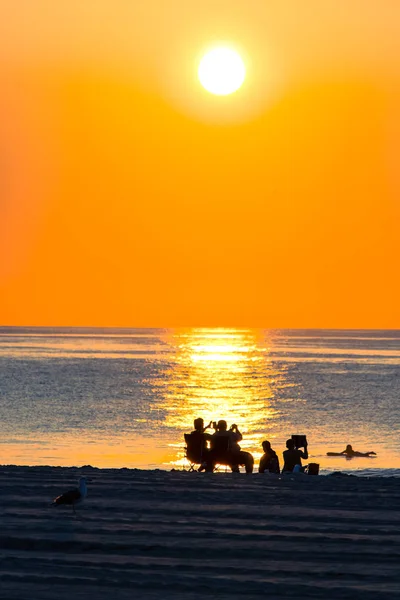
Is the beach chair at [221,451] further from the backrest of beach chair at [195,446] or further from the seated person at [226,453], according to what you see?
the backrest of beach chair at [195,446]

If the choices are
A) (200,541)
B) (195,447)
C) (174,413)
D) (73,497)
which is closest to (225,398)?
(174,413)

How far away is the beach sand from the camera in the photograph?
24.6ft

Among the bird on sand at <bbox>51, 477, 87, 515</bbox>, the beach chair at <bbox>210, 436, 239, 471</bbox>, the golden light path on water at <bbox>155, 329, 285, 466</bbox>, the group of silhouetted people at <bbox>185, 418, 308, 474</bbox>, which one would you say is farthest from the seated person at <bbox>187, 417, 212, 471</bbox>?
the golden light path on water at <bbox>155, 329, 285, 466</bbox>

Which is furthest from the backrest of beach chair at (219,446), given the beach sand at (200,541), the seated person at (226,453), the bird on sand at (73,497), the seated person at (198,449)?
the bird on sand at (73,497)

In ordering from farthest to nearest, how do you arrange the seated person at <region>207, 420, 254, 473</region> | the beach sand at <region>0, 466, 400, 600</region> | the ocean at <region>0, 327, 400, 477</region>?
the ocean at <region>0, 327, 400, 477</region>
the seated person at <region>207, 420, 254, 473</region>
the beach sand at <region>0, 466, 400, 600</region>

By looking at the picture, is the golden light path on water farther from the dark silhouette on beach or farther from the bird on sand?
the bird on sand

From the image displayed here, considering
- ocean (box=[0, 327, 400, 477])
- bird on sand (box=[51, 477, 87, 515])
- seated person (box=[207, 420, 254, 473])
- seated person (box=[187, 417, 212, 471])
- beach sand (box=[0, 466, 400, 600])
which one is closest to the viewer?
beach sand (box=[0, 466, 400, 600])

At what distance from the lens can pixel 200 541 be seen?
903 centimetres

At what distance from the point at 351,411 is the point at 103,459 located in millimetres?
27452

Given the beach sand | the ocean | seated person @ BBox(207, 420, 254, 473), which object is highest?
the ocean

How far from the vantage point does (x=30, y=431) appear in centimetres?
3712

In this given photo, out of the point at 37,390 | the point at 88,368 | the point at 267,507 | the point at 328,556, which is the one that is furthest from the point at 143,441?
the point at 88,368

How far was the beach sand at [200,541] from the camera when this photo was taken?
7492 millimetres

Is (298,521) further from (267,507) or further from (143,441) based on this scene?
(143,441)
